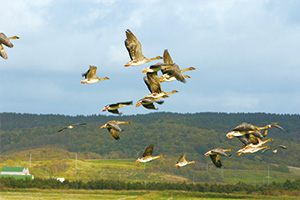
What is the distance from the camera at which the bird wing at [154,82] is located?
27.6 m

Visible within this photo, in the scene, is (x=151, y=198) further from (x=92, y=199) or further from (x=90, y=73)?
(x=90, y=73)

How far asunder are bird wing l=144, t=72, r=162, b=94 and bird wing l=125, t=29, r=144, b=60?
2743 millimetres

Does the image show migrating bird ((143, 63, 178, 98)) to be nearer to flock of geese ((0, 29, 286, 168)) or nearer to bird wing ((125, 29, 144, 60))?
flock of geese ((0, 29, 286, 168))

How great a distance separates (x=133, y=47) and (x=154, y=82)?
332 cm

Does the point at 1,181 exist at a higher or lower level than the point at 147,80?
lower

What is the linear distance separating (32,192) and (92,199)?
88.7 ft

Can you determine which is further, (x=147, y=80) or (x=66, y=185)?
(x=66, y=185)

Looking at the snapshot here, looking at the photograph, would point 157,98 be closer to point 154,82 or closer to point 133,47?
point 154,82

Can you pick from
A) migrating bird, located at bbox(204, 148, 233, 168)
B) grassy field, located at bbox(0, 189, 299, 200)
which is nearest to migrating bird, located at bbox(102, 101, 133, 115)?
migrating bird, located at bbox(204, 148, 233, 168)

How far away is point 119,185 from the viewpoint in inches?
5512

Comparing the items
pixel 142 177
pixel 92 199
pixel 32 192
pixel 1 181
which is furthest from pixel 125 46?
pixel 142 177

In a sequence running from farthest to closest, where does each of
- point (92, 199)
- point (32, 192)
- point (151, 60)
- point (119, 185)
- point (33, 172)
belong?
point (33, 172)
point (119, 185)
point (32, 192)
point (92, 199)
point (151, 60)

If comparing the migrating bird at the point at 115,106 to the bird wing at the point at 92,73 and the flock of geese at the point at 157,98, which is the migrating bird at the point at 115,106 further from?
the bird wing at the point at 92,73

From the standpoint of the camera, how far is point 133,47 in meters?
30.1
